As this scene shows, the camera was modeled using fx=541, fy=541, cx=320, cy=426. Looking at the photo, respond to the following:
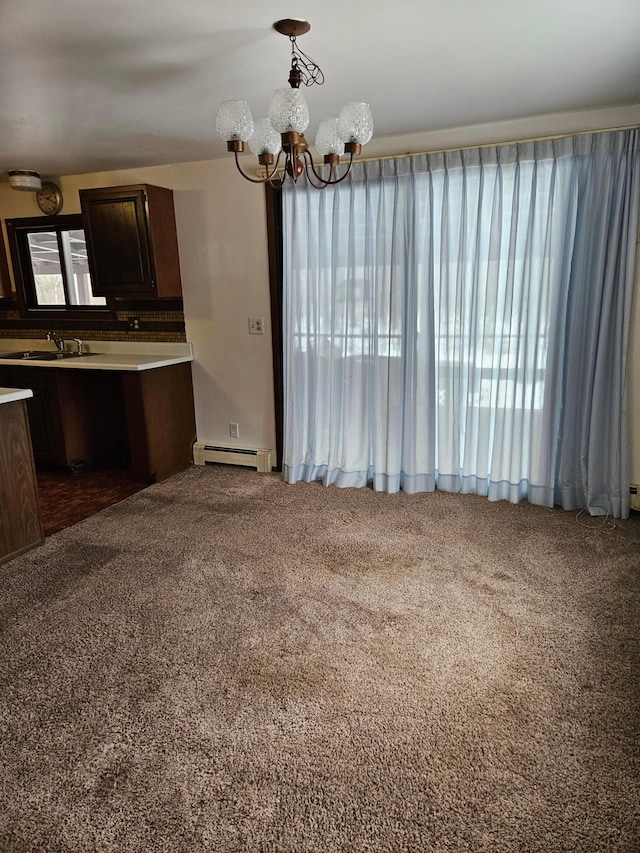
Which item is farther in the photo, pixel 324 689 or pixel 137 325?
pixel 137 325

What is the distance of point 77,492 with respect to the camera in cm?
394

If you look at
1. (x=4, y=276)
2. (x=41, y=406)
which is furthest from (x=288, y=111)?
(x=4, y=276)

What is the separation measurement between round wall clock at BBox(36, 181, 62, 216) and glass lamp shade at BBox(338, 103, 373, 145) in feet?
Result: 11.3

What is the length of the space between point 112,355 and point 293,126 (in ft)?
10.2

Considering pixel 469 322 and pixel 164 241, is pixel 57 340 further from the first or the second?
pixel 469 322

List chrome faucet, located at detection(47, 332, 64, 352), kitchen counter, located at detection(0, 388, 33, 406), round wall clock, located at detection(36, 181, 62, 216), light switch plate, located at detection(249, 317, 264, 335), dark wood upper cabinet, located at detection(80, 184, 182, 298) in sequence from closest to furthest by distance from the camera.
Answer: kitchen counter, located at detection(0, 388, 33, 406)
dark wood upper cabinet, located at detection(80, 184, 182, 298)
light switch plate, located at detection(249, 317, 264, 335)
round wall clock, located at detection(36, 181, 62, 216)
chrome faucet, located at detection(47, 332, 64, 352)

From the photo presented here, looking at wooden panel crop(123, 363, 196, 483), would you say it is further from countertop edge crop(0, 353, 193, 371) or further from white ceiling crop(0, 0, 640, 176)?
white ceiling crop(0, 0, 640, 176)

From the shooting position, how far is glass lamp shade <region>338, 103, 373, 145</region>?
1.96 meters

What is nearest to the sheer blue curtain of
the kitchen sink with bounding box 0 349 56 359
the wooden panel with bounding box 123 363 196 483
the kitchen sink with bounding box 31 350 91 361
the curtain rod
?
the curtain rod

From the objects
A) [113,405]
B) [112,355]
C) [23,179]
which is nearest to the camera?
[23,179]

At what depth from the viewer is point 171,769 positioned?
158 centimetres

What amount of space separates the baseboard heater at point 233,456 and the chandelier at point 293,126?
239 cm

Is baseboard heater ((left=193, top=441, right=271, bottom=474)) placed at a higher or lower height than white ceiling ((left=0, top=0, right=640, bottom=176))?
lower

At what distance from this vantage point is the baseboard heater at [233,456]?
4.19 m
